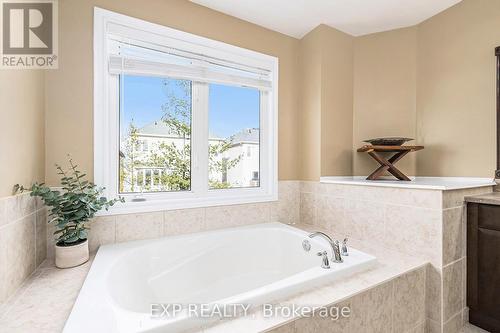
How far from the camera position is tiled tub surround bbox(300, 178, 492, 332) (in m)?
1.43

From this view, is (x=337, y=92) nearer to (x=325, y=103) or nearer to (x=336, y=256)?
(x=325, y=103)

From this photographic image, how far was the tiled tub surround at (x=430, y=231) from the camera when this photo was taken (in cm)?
143

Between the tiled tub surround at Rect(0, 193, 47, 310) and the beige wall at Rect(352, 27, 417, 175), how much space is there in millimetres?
2499

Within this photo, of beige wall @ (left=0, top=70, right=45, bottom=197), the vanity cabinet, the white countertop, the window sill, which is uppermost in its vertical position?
beige wall @ (left=0, top=70, right=45, bottom=197)

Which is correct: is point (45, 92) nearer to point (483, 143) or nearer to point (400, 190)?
point (400, 190)

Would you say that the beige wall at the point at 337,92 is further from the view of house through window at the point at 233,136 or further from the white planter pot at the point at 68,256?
the white planter pot at the point at 68,256

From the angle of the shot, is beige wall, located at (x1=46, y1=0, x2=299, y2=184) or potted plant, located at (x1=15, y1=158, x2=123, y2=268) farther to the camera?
beige wall, located at (x1=46, y1=0, x2=299, y2=184)

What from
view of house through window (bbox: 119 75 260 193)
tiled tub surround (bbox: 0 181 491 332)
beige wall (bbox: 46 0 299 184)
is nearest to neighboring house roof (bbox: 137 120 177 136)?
view of house through window (bbox: 119 75 260 193)

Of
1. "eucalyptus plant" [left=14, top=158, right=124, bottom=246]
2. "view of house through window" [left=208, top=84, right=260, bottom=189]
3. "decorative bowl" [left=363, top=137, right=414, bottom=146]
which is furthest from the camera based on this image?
"view of house through window" [left=208, top=84, right=260, bottom=189]

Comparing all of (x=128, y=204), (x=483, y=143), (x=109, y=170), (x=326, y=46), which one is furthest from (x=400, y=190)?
(x=109, y=170)

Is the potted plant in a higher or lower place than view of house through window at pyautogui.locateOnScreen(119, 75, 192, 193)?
lower

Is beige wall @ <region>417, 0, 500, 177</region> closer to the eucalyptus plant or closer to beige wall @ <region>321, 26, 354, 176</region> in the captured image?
beige wall @ <region>321, 26, 354, 176</region>

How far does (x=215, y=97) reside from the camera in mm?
2092

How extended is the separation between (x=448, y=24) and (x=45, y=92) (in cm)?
313
